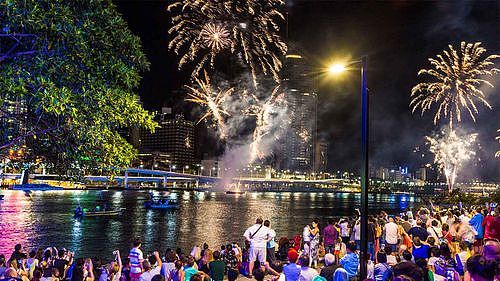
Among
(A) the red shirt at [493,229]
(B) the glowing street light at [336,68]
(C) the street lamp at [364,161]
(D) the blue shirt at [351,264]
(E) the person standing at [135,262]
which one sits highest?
(B) the glowing street light at [336,68]

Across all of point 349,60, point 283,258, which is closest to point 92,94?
point 349,60

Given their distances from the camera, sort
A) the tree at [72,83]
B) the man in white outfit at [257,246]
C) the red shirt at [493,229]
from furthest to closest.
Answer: the man in white outfit at [257,246] < the red shirt at [493,229] < the tree at [72,83]

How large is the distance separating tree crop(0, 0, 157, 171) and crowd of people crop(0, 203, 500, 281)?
2776 millimetres

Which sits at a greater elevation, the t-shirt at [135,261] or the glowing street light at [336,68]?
the glowing street light at [336,68]

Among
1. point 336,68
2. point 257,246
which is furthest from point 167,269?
point 336,68

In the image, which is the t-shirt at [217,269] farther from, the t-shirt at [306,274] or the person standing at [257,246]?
the t-shirt at [306,274]

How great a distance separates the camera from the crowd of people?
8141 mm

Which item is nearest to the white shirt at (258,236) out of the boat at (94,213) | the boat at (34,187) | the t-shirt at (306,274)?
the t-shirt at (306,274)

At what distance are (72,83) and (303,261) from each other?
18.1 ft

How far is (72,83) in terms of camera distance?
8492mm

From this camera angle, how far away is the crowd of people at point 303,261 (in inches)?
320

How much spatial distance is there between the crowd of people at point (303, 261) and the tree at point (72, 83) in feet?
9.11

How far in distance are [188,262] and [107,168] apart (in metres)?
2.80

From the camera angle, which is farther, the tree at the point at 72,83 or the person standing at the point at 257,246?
the person standing at the point at 257,246
